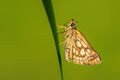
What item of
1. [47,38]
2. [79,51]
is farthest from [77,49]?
[47,38]

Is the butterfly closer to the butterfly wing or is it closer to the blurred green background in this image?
the butterfly wing

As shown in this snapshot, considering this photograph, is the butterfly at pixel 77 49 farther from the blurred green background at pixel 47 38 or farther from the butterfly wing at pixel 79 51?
the blurred green background at pixel 47 38

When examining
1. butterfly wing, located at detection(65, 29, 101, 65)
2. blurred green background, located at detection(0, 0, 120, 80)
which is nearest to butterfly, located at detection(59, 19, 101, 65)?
butterfly wing, located at detection(65, 29, 101, 65)

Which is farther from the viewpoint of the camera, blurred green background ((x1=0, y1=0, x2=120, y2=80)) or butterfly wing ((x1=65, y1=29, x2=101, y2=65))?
blurred green background ((x1=0, y1=0, x2=120, y2=80))

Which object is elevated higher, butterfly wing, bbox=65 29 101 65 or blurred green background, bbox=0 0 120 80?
blurred green background, bbox=0 0 120 80

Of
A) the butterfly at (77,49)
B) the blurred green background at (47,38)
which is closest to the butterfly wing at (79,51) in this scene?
the butterfly at (77,49)

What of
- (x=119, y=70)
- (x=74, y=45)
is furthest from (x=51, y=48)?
(x=74, y=45)

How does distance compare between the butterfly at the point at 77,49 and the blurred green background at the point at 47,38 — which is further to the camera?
the blurred green background at the point at 47,38
